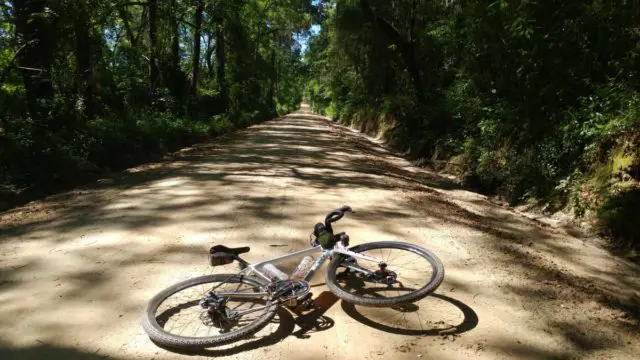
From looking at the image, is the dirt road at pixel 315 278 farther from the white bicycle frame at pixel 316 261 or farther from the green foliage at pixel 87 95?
the green foliage at pixel 87 95

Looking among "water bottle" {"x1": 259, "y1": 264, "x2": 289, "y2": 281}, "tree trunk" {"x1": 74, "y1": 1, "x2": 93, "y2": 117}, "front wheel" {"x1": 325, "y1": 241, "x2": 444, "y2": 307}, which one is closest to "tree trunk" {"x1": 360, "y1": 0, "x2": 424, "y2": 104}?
"tree trunk" {"x1": 74, "y1": 1, "x2": 93, "y2": 117}

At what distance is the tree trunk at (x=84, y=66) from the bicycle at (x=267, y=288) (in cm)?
992

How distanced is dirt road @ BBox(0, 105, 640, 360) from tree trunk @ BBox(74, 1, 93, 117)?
14.4 feet

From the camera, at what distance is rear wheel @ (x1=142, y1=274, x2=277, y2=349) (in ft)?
9.96

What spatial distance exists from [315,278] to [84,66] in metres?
11.4

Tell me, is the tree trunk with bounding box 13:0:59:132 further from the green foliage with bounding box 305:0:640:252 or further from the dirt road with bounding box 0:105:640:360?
the green foliage with bounding box 305:0:640:252

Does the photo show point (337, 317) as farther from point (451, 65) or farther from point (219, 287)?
point (451, 65)

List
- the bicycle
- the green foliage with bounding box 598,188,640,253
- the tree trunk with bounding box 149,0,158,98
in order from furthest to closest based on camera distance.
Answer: the tree trunk with bounding box 149,0,158,98
the green foliage with bounding box 598,188,640,253
the bicycle

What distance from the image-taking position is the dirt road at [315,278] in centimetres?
324

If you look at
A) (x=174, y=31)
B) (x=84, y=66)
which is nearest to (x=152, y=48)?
(x=174, y=31)

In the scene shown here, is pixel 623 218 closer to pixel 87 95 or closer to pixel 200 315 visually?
pixel 200 315

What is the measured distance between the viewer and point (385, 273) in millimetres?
3680

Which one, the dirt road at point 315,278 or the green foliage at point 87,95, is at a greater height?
the green foliage at point 87,95

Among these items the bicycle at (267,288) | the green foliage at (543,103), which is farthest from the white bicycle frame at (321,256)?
the green foliage at (543,103)
